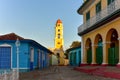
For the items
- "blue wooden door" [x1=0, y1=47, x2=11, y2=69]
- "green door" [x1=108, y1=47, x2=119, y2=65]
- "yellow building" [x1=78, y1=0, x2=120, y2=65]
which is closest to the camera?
"yellow building" [x1=78, y1=0, x2=120, y2=65]

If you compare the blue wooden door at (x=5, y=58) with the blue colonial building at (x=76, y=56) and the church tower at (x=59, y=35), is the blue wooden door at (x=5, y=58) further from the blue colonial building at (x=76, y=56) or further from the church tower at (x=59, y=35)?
the church tower at (x=59, y=35)

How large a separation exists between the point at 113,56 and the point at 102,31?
2585 millimetres

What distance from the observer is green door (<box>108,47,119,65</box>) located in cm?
2438

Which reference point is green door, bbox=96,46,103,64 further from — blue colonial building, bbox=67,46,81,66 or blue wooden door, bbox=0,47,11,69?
blue colonial building, bbox=67,46,81,66

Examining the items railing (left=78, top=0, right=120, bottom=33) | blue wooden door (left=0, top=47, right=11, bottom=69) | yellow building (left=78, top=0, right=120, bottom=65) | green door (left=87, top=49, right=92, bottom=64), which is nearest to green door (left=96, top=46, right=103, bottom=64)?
yellow building (left=78, top=0, right=120, bottom=65)

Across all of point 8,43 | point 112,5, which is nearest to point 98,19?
point 112,5

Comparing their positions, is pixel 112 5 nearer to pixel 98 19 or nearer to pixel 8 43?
pixel 98 19

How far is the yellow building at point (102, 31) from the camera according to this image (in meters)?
22.8

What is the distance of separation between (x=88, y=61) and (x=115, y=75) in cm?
1622

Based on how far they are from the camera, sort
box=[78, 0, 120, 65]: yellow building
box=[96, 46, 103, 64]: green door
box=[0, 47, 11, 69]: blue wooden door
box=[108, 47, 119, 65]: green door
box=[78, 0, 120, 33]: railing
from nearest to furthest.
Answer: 1. box=[78, 0, 120, 33]: railing
2. box=[78, 0, 120, 65]: yellow building
3. box=[108, 47, 119, 65]: green door
4. box=[96, 46, 103, 64]: green door
5. box=[0, 47, 11, 69]: blue wooden door

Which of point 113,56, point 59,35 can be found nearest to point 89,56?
point 113,56

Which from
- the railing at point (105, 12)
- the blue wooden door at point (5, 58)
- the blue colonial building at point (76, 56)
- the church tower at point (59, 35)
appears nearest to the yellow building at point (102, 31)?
the railing at point (105, 12)

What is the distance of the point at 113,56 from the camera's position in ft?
81.3

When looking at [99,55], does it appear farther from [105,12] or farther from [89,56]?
[105,12]
